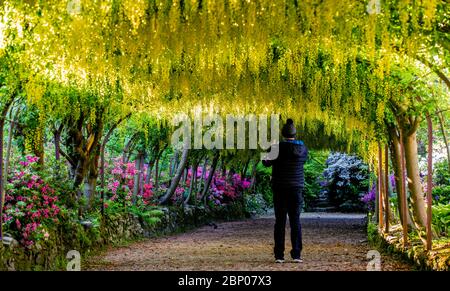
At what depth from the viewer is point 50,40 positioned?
468 centimetres

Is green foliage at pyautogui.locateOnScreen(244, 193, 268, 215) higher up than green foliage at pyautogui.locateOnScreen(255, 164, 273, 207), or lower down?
lower down

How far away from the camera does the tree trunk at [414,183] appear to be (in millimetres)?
6443

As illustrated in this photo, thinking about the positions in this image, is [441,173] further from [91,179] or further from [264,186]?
[264,186]

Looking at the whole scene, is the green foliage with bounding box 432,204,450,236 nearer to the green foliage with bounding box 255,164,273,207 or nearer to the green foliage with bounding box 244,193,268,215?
the green foliage with bounding box 244,193,268,215

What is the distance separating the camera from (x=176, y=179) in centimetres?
1209

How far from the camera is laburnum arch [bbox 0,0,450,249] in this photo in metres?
4.24

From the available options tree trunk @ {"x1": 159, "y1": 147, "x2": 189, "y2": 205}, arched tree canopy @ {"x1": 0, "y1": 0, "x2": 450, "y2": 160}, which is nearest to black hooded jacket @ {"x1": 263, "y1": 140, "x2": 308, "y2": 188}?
arched tree canopy @ {"x1": 0, "y1": 0, "x2": 450, "y2": 160}

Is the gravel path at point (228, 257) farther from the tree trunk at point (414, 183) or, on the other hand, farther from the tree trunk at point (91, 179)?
the tree trunk at point (91, 179)

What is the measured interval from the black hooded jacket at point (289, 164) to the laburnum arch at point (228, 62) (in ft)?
2.68

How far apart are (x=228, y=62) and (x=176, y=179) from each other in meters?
6.00

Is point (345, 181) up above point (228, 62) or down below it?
below

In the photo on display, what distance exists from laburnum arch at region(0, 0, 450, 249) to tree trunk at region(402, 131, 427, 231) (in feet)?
0.05

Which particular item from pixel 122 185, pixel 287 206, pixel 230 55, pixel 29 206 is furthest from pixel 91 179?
pixel 287 206
